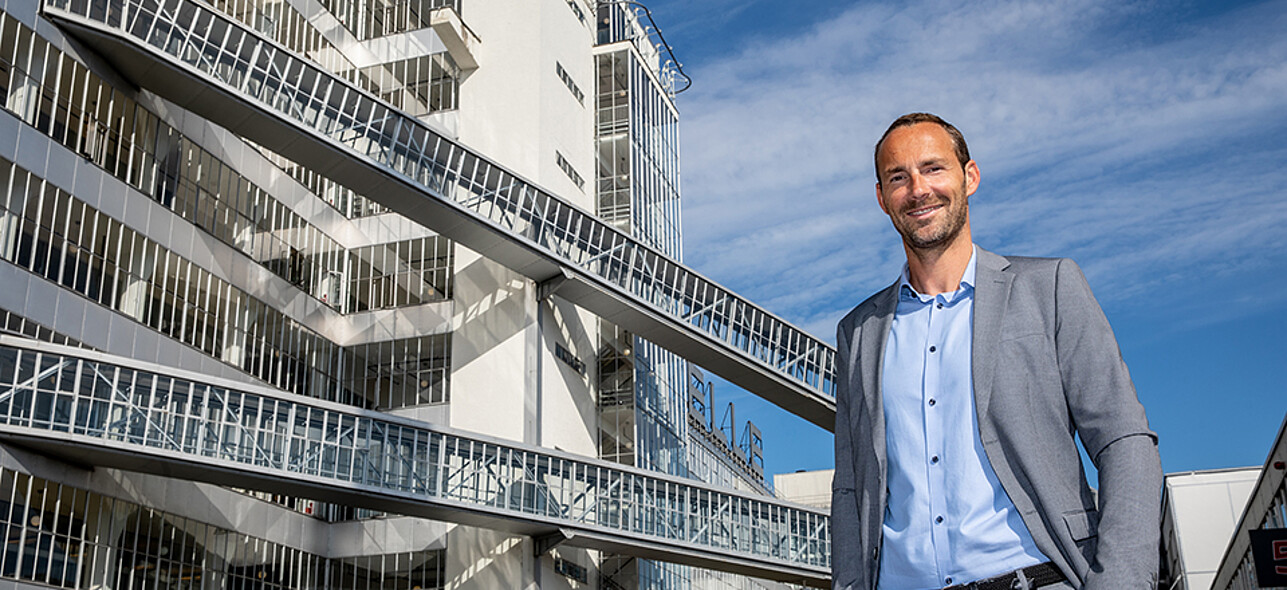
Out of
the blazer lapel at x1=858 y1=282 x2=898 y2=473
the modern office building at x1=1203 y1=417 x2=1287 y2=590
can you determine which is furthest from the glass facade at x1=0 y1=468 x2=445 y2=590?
the blazer lapel at x1=858 y1=282 x2=898 y2=473

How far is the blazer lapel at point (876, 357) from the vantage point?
364cm

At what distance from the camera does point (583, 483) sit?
120ft

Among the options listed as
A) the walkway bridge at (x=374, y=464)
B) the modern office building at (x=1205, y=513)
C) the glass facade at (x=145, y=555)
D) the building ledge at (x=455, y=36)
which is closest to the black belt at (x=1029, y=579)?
the walkway bridge at (x=374, y=464)

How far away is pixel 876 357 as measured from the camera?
3814 mm

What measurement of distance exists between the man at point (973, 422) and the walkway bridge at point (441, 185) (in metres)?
30.9

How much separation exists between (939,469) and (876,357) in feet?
1.57

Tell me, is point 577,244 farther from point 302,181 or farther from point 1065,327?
point 1065,327

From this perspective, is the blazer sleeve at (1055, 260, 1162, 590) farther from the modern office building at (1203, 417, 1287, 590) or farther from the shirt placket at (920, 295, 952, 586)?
the modern office building at (1203, 417, 1287, 590)

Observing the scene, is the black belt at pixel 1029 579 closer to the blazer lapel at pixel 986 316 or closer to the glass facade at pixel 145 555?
the blazer lapel at pixel 986 316

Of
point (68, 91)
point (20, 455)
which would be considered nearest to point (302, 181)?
→ point (68, 91)

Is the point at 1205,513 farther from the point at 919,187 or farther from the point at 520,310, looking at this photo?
the point at 919,187

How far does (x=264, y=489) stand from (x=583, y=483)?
9.14m

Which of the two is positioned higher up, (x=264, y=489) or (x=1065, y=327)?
(x=264, y=489)

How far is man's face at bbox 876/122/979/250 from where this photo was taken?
144 inches
